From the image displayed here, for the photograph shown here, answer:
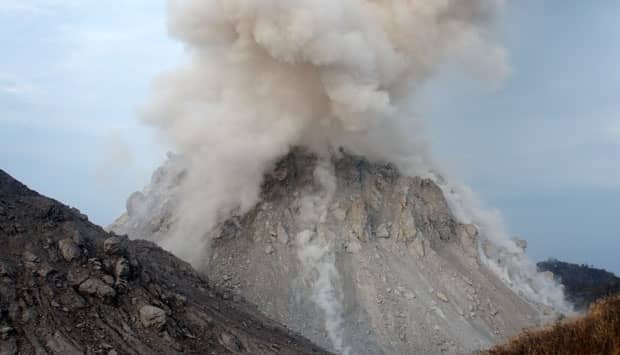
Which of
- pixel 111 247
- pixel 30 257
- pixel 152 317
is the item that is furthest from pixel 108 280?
pixel 30 257

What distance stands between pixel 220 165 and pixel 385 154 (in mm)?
8198

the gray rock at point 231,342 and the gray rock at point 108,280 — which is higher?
the gray rock at point 231,342

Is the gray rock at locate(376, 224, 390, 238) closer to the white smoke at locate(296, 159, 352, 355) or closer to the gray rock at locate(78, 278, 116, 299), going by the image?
the white smoke at locate(296, 159, 352, 355)

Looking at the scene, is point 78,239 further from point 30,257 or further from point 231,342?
point 231,342

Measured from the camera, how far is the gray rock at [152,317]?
14.0 metres

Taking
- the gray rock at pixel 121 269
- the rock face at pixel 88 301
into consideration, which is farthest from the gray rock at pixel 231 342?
the gray rock at pixel 121 269

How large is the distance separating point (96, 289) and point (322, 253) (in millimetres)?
12770

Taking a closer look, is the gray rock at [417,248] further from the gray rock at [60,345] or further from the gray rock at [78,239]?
the gray rock at [60,345]

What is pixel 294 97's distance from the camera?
93.0 feet

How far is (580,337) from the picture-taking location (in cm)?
688

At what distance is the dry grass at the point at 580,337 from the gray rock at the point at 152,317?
854 cm

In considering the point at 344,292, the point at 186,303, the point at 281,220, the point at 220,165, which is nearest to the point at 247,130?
the point at 220,165

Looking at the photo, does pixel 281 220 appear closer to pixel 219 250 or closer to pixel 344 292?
pixel 219 250

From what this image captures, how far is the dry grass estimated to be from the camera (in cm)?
643
